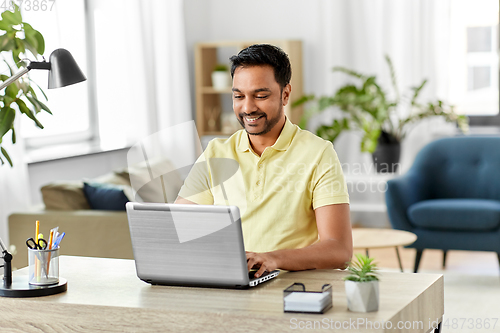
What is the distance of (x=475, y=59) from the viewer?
229 inches

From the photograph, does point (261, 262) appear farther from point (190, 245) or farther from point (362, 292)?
point (362, 292)

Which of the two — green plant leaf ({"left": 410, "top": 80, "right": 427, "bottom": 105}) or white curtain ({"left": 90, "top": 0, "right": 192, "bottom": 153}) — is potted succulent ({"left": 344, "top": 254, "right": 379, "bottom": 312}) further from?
green plant leaf ({"left": 410, "top": 80, "right": 427, "bottom": 105})

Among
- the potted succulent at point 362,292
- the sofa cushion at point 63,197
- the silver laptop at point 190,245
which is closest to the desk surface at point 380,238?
the sofa cushion at point 63,197

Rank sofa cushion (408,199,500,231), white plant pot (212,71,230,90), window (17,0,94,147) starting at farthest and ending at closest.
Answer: white plant pot (212,71,230,90) < window (17,0,94,147) < sofa cushion (408,199,500,231)

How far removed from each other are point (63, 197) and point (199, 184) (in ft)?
5.97

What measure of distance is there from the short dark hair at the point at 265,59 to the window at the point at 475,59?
425 cm

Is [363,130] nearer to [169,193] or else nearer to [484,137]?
[484,137]

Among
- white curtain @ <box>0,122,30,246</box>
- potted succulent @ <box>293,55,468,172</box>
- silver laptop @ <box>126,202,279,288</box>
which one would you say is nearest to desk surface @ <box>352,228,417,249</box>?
potted succulent @ <box>293,55,468,172</box>

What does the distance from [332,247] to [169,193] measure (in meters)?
0.45

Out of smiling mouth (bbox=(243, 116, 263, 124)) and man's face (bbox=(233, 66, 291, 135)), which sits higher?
man's face (bbox=(233, 66, 291, 135))

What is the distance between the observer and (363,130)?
221 inches

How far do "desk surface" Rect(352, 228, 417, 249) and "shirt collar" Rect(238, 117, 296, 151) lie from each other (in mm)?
1600

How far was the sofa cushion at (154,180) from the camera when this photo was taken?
163 cm

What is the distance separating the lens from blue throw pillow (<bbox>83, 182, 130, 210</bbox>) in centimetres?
353
